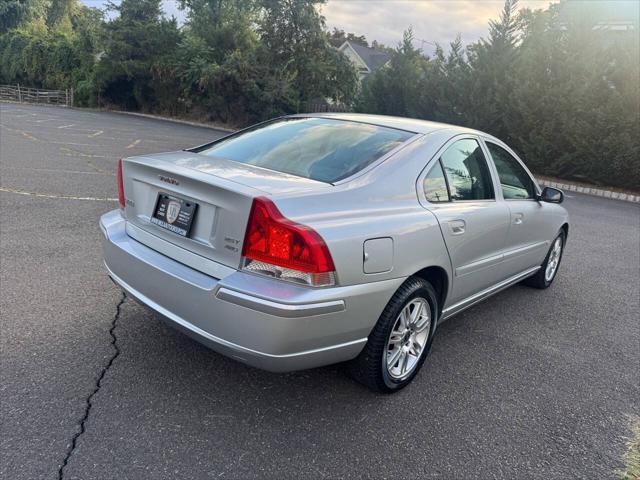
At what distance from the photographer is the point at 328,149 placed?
10.8 feet

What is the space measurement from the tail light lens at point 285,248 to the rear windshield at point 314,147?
0.57 m

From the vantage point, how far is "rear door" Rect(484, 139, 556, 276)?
163 inches

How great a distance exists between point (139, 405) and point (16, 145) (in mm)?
11306

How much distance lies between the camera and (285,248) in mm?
2443

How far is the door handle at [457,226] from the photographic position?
3.27m

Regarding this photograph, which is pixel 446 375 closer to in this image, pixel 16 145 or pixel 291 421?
pixel 291 421

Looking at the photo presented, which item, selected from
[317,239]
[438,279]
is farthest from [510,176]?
[317,239]

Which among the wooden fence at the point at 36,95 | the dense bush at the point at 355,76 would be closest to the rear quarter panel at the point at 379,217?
the dense bush at the point at 355,76

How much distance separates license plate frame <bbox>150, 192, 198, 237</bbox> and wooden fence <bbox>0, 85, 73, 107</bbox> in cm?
3842

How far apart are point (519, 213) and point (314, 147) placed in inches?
75.1

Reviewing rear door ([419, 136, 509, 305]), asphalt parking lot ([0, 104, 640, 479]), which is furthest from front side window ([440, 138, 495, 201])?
asphalt parking lot ([0, 104, 640, 479])

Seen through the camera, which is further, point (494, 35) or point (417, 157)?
point (494, 35)

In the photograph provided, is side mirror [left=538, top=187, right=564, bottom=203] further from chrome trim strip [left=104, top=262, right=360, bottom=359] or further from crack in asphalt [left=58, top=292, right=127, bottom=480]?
crack in asphalt [left=58, top=292, right=127, bottom=480]

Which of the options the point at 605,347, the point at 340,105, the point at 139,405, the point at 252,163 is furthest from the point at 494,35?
the point at 139,405
